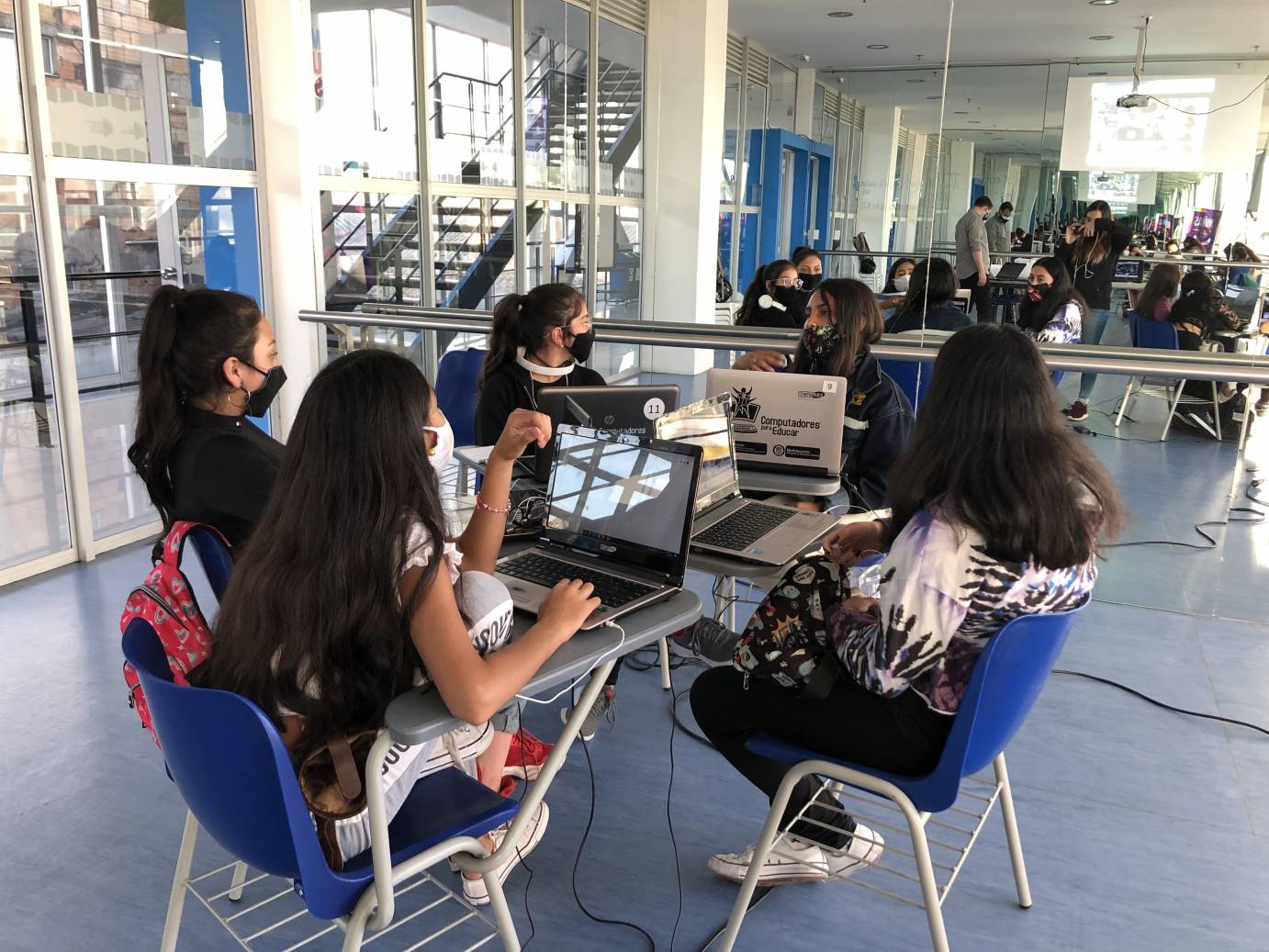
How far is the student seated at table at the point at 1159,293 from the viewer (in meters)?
3.85

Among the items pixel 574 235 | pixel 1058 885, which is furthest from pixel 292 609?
pixel 574 235

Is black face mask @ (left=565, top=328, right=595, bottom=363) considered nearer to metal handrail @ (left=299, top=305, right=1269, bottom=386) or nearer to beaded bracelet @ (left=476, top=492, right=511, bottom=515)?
metal handrail @ (left=299, top=305, right=1269, bottom=386)

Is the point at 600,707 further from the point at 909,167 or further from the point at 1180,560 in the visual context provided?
the point at 909,167

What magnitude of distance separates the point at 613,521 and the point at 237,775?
0.87 meters

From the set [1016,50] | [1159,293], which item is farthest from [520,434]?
[1016,50]

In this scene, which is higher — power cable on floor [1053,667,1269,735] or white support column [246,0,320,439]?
white support column [246,0,320,439]

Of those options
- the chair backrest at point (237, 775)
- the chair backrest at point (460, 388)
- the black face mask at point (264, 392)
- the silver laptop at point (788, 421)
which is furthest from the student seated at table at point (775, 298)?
the chair backrest at point (237, 775)

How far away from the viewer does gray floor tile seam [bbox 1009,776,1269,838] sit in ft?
7.70

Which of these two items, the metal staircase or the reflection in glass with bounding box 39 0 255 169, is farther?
the metal staircase

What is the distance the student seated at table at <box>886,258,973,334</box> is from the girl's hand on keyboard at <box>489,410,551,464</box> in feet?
7.75

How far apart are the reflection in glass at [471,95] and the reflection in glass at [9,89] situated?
239cm

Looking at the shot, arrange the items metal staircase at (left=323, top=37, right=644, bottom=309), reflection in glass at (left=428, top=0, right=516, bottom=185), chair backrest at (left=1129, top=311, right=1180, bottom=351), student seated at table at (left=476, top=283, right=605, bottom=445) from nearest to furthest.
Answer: student seated at table at (left=476, top=283, right=605, bottom=445) → chair backrest at (left=1129, top=311, right=1180, bottom=351) → metal staircase at (left=323, top=37, right=644, bottom=309) → reflection in glass at (left=428, top=0, right=516, bottom=185)

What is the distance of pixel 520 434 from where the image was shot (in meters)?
1.97

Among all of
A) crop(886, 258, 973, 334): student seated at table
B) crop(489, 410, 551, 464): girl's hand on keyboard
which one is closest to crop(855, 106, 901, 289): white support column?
crop(886, 258, 973, 334): student seated at table
